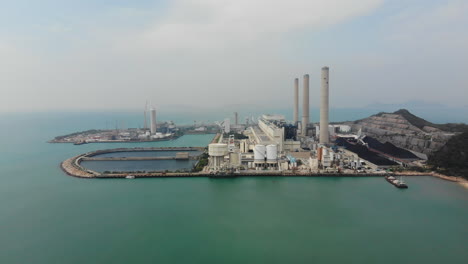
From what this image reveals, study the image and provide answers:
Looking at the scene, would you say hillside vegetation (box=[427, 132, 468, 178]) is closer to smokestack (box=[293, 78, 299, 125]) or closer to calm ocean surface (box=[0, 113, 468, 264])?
calm ocean surface (box=[0, 113, 468, 264])

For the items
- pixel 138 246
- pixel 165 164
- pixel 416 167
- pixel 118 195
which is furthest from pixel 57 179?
pixel 416 167

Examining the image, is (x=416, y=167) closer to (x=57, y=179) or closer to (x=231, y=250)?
(x=231, y=250)

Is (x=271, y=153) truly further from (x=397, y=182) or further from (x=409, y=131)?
(x=409, y=131)

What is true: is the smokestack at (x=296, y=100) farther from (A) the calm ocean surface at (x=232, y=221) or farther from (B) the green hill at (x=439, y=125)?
(A) the calm ocean surface at (x=232, y=221)

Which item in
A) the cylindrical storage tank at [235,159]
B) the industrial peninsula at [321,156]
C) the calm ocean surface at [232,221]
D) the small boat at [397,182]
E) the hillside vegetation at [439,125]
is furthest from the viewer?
the hillside vegetation at [439,125]

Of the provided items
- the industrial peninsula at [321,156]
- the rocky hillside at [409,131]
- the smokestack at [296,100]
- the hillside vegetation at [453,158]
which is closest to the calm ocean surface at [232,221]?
the industrial peninsula at [321,156]

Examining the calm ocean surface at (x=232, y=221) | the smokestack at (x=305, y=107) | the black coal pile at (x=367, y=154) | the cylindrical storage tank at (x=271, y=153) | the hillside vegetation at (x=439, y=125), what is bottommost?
the calm ocean surface at (x=232, y=221)
